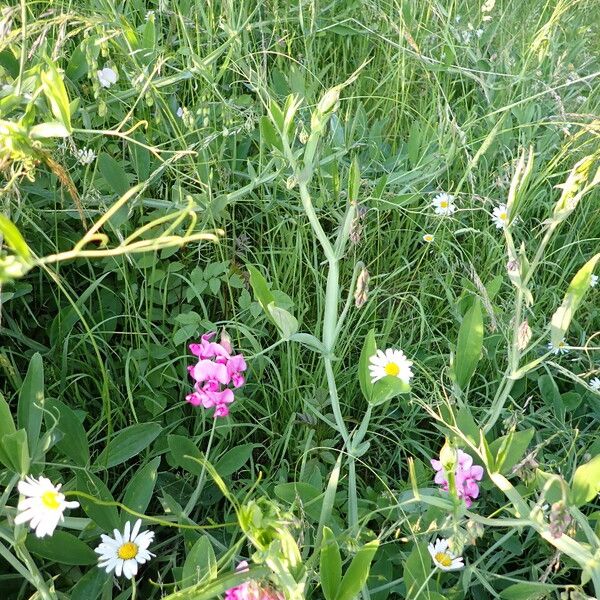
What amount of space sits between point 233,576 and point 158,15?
1249 millimetres

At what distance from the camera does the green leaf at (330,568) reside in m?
0.71

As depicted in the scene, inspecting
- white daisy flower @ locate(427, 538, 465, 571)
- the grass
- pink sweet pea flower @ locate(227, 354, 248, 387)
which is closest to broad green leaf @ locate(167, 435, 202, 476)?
the grass

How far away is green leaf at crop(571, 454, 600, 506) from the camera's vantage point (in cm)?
72

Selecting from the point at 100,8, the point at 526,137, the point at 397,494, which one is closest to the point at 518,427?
the point at 397,494

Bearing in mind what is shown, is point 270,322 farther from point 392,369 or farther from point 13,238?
Result: point 13,238

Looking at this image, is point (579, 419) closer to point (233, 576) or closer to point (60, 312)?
point (233, 576)

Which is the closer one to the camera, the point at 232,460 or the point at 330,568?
the point at 330,568

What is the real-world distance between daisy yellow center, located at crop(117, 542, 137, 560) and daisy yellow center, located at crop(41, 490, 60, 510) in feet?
0.42

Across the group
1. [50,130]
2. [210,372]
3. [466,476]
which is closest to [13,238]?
[50,130]

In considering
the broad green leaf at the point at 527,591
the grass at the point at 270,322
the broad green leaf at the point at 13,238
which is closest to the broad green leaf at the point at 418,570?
the grass at the point at 270,322

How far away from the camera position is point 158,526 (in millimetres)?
926

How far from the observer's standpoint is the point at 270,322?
1169 millimetres

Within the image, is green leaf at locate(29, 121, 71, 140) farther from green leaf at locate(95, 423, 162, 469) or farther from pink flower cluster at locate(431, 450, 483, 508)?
pink flower cluster at locate(431, 450, 483, 508)

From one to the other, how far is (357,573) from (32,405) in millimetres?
438
